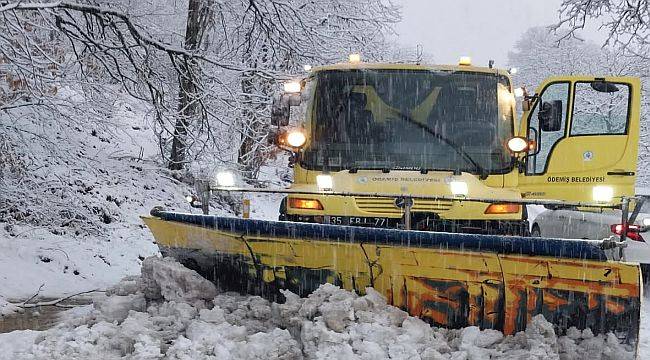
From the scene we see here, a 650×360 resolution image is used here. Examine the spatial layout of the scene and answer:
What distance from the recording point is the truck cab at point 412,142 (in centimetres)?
575

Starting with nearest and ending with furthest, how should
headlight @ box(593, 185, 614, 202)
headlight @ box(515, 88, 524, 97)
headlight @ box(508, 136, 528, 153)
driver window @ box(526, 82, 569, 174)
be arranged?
1. headlight @ box(593, 185, 614, 202)
2. headlight @ box(508, 136, 528, 153)
3. headlight @ box(515, 88, 524, 97)
4. driver window @ box(526, 82, 569, 174)

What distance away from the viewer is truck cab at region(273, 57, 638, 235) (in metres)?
5.75

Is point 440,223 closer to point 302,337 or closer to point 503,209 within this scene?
point 503,209

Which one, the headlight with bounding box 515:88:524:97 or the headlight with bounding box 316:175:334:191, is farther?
the headlight with bounding box 515:88:524:97

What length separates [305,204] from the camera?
577 cm

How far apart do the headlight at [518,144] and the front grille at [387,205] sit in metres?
0.83

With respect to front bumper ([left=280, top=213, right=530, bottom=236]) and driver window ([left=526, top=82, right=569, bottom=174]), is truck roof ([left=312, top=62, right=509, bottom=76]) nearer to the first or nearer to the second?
driver window ([left=526, top=82, right=569, bottom=174])

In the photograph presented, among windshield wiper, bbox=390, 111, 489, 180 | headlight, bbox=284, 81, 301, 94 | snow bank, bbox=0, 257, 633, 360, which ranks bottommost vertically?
snow bank, bbox=0, 257, 633, 360

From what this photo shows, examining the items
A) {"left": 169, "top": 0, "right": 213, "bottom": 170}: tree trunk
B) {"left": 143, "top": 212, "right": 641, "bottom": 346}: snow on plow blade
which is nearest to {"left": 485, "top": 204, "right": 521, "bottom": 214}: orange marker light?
{"left": 143, "top": 212, "right": 641, "bottom": 346}: snow on plow blade

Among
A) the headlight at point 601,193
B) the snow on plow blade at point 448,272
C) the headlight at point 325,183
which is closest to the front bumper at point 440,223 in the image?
the headlight at point 325,183

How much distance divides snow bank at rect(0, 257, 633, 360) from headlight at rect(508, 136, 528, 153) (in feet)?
7.08

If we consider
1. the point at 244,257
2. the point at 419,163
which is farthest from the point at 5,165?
the point at 419,163

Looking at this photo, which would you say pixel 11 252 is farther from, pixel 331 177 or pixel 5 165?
pixel 331 177

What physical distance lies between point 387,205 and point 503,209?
0.95 m
